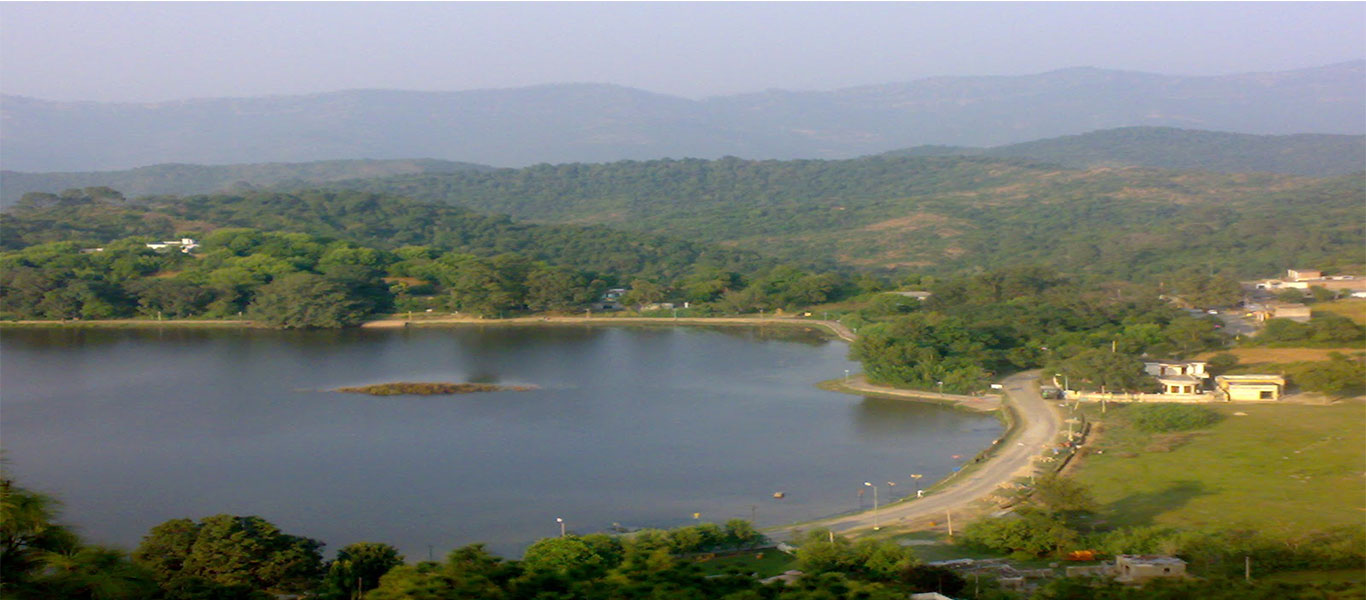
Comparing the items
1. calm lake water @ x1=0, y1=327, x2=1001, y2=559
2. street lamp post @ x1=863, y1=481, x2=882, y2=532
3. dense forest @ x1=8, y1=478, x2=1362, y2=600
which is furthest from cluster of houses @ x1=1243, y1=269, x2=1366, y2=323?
dense forest @ x1=8, y1=478, x2=1362, y2=600

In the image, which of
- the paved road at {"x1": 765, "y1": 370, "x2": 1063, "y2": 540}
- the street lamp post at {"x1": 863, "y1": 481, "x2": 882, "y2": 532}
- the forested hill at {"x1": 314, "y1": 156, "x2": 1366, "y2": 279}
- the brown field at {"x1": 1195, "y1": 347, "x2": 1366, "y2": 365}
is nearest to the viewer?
the street lamp post at {"x1": 863, "y1": 481, "x2": 882, "y2": 532}

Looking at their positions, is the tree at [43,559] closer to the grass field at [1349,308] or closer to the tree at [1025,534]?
the tree at [1025,534]

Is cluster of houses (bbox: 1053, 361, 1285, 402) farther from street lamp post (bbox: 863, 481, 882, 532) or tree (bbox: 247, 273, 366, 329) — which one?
tree (bbox: 247, 273, 366, 329)

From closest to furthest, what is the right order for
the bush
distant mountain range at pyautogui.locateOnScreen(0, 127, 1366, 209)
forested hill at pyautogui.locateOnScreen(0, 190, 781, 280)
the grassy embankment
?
the bush → the grassy embankment → forested hill at pyautogui.locateOnScreen(0, 190, 781, 280) → distant mountain range at pyautogui.locateOnScreen(0, 127, 1366, 209)

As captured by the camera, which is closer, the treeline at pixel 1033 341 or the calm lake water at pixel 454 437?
the calm lake water at pixel 454 437

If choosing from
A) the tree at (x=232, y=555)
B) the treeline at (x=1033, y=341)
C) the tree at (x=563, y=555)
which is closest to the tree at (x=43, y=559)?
the tree at (x=232, y=555)

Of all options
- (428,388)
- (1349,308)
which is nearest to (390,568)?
(428,388)

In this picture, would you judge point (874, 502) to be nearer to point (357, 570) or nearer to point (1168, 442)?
point (1168, 442)
